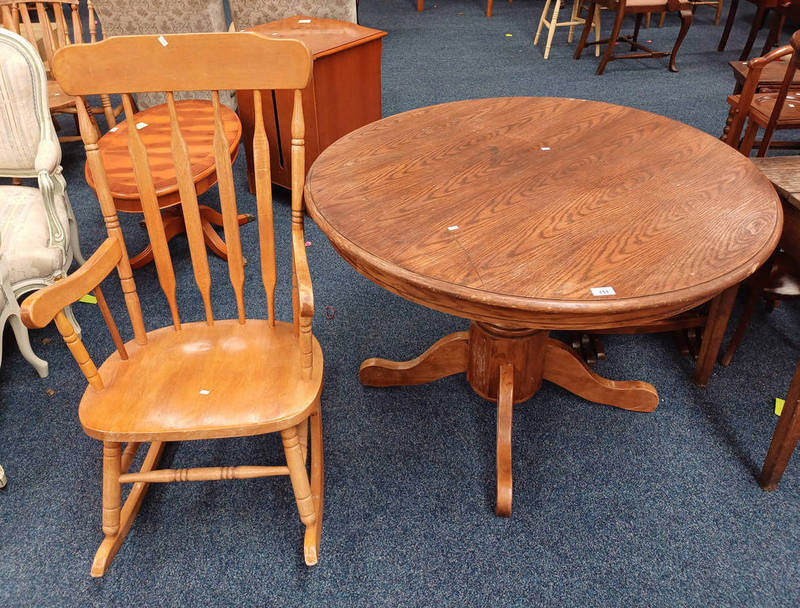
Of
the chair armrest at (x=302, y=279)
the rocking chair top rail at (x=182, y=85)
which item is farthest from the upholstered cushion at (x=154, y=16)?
the chair armrest at (x=302, y=279)

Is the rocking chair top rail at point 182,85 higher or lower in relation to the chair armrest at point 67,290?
higher

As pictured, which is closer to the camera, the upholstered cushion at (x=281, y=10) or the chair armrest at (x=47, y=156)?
the chair armrest at (x=47, y=156)

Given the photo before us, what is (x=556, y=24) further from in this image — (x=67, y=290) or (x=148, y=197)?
(x=67, y=290)

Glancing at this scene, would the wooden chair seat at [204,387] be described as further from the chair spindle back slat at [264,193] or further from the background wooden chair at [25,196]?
the background wooden chair at [25,196]

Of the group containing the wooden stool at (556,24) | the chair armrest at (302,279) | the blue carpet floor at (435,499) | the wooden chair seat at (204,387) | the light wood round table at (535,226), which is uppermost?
the light wood round table at (535,226)

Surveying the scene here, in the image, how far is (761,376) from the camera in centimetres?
197

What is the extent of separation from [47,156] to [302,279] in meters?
1.20

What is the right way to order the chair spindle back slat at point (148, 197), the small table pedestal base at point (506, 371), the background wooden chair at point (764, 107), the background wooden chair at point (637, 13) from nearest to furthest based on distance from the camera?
the chair spindle back slat at point (148, 197)
the small table pedestal base at point (506, 371)
the background wooden chair at point (764, 107)
the background wooden chair at point (637, 13)

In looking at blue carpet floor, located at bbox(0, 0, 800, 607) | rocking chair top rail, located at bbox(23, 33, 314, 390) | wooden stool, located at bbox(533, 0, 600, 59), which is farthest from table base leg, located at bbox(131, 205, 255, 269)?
wooden stool, located at bbox(533, 0, 600, 59)

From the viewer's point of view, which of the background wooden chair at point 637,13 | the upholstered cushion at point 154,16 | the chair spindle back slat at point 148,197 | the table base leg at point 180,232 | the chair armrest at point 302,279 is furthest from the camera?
the background wooden chair at point 637,13

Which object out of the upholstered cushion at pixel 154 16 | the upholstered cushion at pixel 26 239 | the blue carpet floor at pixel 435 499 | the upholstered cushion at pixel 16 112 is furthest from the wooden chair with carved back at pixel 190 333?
the upholstered cushion at pixel 154 16

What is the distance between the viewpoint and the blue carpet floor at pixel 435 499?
4.69ft

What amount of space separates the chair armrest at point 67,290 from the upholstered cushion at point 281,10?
2.38 metres

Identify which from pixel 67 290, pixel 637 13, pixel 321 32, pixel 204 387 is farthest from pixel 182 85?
pixel 637 13
